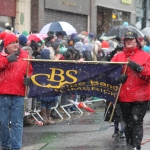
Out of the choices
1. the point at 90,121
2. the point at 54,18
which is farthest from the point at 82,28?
the point at 90,121

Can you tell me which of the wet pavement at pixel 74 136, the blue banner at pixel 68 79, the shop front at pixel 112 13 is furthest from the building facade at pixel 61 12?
the blue banner at pixel 68 79

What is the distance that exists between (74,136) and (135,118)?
2.78 meters

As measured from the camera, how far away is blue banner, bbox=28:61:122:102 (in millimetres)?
8734

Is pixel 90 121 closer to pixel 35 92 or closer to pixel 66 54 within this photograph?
pixel 66 54

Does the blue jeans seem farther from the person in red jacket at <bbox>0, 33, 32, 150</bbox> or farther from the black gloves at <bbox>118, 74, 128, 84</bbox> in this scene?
the black gloves at <bbox>118, 74, 128, 84</bbox>

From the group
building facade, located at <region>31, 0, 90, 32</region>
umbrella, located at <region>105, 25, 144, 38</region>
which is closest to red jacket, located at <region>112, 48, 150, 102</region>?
umbrella, located at <region>105, 25, 144, 38</region>

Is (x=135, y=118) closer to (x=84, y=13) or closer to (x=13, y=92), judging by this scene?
(x=13, y=92)

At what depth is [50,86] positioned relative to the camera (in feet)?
28.9

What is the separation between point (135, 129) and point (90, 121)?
5.00m

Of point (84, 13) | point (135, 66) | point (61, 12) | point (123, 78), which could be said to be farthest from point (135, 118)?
point (84, 13)

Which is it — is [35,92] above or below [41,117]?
above

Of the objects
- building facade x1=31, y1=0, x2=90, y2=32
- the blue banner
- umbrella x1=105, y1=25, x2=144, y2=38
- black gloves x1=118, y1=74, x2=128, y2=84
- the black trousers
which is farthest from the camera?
building facade x1=31, y1=0, x2=90, y2=32

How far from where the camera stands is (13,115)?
8430mm

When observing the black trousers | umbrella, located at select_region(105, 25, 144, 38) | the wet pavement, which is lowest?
the wet pavement
